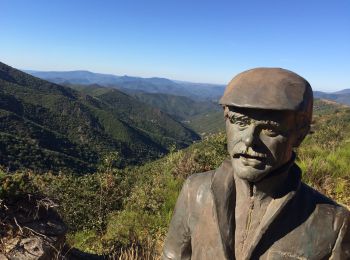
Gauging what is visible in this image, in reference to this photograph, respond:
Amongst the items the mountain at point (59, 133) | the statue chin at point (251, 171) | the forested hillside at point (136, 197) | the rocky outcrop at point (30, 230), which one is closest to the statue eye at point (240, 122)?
the statue chin at point (251, 171)

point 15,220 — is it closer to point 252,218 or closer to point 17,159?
point 252,218

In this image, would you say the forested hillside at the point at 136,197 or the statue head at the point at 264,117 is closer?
the statue head at the point at 264,117

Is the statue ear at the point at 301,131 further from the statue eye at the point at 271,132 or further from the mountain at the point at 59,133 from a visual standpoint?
the mountain at the point at 59,133

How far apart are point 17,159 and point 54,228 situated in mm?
52958

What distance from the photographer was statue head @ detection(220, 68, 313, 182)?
138cm

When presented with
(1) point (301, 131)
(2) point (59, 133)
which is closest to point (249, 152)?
(1) point (301, 131)

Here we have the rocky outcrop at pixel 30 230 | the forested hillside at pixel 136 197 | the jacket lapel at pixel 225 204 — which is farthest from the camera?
the forested hillside at pixel 136 197

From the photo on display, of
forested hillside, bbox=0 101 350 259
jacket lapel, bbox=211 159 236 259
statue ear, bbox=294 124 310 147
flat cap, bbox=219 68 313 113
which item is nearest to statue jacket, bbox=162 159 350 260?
jacket lapel, bbox=211 159 236 259

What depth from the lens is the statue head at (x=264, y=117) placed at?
138cm

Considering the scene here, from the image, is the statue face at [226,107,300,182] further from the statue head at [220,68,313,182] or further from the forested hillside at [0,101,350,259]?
the forested hillside at [0,101,350,259]

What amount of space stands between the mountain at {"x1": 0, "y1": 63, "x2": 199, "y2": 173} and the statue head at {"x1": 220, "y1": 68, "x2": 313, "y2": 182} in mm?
47027

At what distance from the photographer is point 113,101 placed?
19112 cm

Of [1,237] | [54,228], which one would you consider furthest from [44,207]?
[1,237]

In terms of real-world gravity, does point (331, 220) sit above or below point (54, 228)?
above
